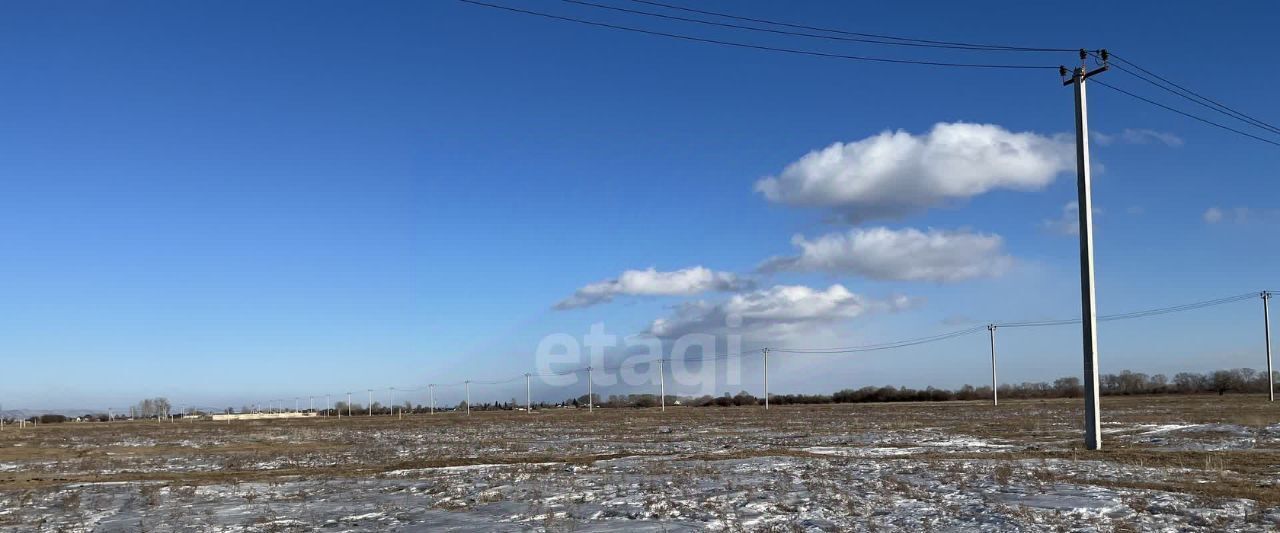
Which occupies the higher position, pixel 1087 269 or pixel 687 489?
pixel 1087 269

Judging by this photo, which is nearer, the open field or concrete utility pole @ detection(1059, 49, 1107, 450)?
the open field

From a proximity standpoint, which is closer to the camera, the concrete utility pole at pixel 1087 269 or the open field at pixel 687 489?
the open field at pixel 687 489

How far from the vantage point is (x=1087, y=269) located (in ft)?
84.1

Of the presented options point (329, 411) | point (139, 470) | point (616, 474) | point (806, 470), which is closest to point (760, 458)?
point (806, 470)

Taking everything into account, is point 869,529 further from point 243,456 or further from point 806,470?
point 243,456

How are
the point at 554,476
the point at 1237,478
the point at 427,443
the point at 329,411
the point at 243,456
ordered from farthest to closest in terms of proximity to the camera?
1. the point at 329,411
2. the point at 427,443
3. the point at 243,456
4. the point at 554,476
5. the point at 1237,478

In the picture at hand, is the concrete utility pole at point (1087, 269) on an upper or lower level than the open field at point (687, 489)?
upper

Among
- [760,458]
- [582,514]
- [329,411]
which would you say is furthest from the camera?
[329,411]

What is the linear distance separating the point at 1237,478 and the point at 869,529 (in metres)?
9.61

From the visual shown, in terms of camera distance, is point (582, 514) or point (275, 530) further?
point (582, 514)

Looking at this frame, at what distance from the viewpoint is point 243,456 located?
99.5 ft

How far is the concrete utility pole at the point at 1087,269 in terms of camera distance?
82.7 feet

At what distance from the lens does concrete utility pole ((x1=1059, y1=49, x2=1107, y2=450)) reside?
82.7ft

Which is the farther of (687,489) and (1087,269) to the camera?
(1087,269)
